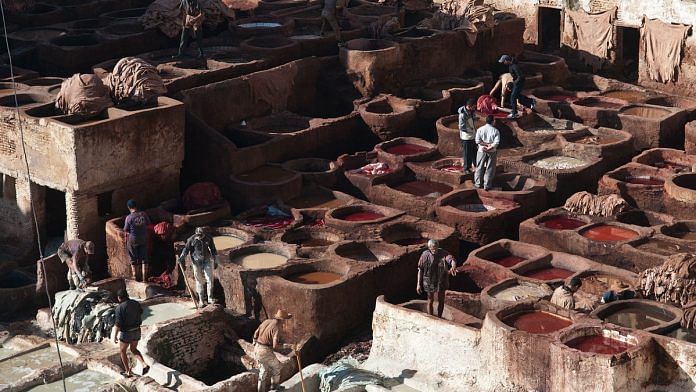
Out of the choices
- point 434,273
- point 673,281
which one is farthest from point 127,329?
point 673,281

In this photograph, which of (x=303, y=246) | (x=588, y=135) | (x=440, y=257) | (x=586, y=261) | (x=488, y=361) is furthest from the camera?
(x=588, y=135)

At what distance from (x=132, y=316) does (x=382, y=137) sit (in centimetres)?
895

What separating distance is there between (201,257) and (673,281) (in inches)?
264

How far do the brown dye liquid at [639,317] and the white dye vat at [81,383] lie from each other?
6.63 metres

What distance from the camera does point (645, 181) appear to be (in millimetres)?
23922

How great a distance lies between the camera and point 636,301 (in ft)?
59.5

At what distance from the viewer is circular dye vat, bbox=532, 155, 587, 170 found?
24.4 metres

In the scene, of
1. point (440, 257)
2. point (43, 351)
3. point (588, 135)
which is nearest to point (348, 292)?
point (440, 257)

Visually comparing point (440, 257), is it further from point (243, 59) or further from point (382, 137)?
point (243, 59)

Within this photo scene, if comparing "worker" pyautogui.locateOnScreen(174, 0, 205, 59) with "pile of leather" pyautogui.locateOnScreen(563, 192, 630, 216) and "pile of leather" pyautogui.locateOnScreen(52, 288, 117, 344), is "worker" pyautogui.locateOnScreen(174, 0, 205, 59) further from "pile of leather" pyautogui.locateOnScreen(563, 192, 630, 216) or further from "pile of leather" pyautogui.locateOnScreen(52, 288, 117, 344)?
"pile of leather" pyautogui.locateOnScreen(563, 192, 630, 216)

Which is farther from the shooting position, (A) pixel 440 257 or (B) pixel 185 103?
(B) pixel 185 103

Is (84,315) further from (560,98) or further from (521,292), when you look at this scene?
(560,98)

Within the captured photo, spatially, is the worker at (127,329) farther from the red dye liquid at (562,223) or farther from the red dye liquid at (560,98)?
the red dye liquid at (560,98)

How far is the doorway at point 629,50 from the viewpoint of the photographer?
31.2m
